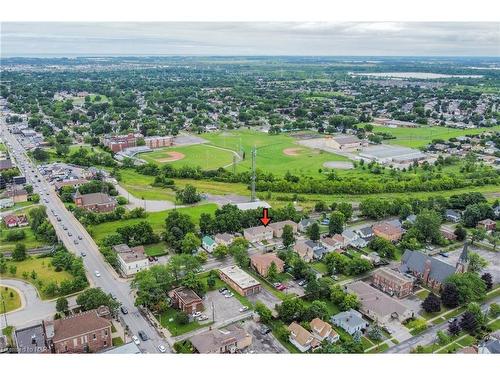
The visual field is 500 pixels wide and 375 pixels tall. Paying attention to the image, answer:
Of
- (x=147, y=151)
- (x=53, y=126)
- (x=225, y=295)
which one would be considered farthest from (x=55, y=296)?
(x=53, y=126)

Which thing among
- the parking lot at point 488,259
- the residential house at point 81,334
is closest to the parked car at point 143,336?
the residential house at point 81,334

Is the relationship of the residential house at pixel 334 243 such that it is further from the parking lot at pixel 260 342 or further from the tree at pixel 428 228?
the parking lot at pixel 260 342

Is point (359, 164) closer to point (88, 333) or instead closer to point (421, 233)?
point (421, 233)

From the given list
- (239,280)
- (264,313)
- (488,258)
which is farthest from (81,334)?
(488,258)

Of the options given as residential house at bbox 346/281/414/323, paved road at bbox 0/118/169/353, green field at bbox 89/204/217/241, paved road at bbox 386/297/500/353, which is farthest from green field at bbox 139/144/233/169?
paved road at bbox 386/297/500/353

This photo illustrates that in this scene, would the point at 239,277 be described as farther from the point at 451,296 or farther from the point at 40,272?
the point at 40,272
